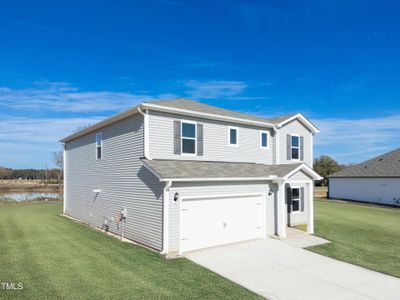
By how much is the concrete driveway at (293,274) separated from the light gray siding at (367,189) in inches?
908

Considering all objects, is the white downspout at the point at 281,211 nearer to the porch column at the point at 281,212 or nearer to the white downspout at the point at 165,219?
the porch column at the point at 281,212

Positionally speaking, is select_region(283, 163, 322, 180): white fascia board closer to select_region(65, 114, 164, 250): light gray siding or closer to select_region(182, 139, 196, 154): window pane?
select_region(182, 139, 196, 154): window pane

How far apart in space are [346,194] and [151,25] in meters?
28.4

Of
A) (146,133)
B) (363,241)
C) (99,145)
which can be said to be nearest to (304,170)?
(363,241)

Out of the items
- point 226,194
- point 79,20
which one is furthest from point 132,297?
point 79,20

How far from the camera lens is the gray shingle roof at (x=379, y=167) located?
30734mm

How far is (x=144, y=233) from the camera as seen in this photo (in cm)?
1166

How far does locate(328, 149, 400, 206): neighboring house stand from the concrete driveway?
23.2m

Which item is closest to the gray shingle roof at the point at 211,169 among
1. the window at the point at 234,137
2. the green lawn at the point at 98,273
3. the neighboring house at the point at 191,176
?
Result: the neighboring house at the point at 191,176

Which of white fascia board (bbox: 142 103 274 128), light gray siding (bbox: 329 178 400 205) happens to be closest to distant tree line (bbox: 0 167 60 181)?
light gray siding (bbox: 329 178 400 205)

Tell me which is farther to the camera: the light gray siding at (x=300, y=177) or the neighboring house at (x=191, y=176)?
the light gray siding at (x=300, y=177)

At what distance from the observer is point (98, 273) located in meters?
8.33

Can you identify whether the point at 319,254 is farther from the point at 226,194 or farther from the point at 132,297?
the point at 132,297

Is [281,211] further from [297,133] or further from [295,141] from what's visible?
[297,133]
